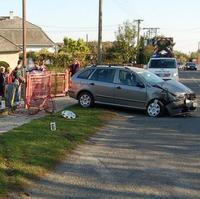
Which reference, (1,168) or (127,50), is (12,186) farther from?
(127,50)

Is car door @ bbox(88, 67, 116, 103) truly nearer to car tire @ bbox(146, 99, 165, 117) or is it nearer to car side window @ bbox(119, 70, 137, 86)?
car side window @ bbox(119, 70, 137, 86)

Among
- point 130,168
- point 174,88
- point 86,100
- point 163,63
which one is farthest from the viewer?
point 163,63

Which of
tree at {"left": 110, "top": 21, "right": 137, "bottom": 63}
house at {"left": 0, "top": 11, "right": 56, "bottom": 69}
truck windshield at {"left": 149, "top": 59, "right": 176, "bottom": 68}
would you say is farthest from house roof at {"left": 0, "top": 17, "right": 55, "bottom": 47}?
truck windshield at {"left": 149, "top": 59, "right": 176, "bottom": 68}

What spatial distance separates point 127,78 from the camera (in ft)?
57.2

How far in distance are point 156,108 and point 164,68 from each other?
15.0m

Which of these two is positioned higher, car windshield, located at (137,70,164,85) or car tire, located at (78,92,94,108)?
car windshield, located at (137,70,164,85)

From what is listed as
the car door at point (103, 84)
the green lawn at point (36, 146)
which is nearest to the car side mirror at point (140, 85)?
the car door at point (103, 84)

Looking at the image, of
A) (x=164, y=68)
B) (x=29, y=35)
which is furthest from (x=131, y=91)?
(x=29, y=35)

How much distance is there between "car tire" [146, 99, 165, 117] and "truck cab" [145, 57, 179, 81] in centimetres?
1385

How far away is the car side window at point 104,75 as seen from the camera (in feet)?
58.5

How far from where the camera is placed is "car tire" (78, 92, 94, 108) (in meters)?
18.2

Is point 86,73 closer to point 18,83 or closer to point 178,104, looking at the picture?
point 18,83

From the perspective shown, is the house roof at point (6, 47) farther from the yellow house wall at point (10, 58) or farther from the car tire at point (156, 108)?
the car tire at point (156, 108)

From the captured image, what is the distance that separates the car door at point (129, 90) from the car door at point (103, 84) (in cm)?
24
